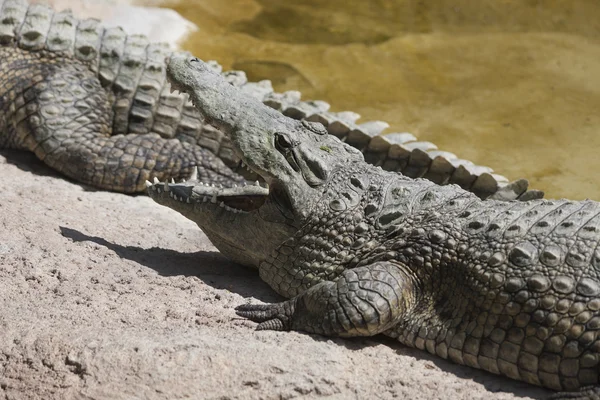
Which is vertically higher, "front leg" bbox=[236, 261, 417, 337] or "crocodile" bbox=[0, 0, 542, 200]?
"crocodile" bbox=[0, 0, 542, 200]

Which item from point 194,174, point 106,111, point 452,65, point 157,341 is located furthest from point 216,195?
point 452,65

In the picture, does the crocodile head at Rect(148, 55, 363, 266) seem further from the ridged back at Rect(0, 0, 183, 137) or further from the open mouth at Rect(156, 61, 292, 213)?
the ridged back at Rect(0, 0, 183, 137)

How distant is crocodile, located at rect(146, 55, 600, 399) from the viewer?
139 inches

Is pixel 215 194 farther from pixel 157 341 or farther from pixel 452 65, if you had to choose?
pixel 452 65

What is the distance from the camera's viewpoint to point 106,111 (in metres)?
6.47

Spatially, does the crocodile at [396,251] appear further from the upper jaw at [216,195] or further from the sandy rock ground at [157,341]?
the sandy rock ground at [157,341]

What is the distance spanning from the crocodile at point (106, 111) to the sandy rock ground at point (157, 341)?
1.50 m

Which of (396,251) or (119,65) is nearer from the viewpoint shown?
(396,251)

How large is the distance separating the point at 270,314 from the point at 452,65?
5738 millimetres

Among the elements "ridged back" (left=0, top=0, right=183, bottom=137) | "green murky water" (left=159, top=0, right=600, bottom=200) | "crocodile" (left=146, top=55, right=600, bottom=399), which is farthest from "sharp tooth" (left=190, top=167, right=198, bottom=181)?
"green murky water" (left=159, top=0, right=600, bottom=200)

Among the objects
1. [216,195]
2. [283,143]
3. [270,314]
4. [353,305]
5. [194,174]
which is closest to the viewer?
[353,305]

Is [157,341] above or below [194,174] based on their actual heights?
below

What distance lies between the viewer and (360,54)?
367 inches

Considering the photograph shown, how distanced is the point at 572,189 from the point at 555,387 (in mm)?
3356
